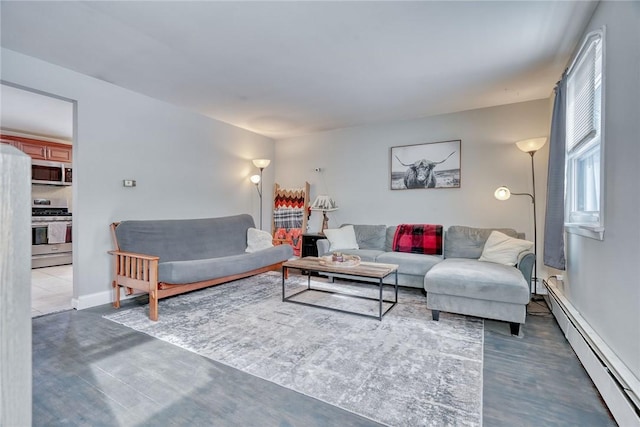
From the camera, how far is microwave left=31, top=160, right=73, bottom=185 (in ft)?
17.1

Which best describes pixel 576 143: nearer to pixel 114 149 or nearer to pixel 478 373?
pixel 478 373

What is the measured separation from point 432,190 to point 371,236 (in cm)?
111

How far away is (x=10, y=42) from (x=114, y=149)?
3.84 ft

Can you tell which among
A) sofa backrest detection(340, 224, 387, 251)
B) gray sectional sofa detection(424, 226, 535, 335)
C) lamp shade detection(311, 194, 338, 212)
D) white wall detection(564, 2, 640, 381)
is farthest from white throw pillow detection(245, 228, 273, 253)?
white wall detection(564, 2, 640, 381)

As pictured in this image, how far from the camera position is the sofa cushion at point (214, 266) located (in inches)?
119

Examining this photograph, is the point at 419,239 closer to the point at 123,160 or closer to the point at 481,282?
the point at 481,282

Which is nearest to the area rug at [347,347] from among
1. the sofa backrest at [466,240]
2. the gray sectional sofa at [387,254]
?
the gray sectional sofa at [387,254]

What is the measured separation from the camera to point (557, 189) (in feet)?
9.30

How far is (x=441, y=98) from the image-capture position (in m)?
3.79

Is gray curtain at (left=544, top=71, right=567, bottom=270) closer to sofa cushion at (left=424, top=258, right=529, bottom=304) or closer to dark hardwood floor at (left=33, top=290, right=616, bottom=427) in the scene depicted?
sofa cushion at (left=424, top=258, right=529, bottom=304)

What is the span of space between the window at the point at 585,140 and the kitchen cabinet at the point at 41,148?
7.14 meters

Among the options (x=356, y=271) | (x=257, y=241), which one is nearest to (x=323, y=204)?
(x=257, y=241)

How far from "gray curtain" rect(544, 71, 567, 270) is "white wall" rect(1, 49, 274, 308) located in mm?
4190

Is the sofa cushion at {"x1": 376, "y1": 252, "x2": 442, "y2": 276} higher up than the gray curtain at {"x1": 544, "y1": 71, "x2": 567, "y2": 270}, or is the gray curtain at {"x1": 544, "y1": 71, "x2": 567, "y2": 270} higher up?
the gray curtain at {"x1": 544, "y1": 71, "x2": 567, "y2": 270}
